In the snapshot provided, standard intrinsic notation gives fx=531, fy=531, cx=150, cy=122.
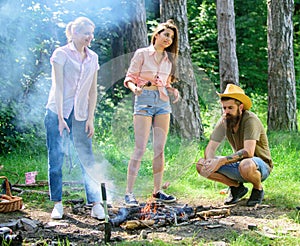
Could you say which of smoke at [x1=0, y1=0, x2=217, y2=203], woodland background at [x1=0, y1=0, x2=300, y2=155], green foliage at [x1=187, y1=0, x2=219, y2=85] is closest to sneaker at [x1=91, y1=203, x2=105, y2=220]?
woodland background at [x1=0, y1=0, x2=300, y2=155]

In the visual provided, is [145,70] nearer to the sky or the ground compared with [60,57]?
nearer to the ground

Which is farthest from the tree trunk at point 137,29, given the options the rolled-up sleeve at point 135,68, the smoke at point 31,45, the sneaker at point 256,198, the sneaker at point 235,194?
the sneaker at point 256,198

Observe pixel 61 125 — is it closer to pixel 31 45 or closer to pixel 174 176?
pixel 174 176

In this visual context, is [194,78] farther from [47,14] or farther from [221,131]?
[47,14]

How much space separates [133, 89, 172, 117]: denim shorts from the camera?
15.0 feet

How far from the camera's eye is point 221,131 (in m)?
4.81

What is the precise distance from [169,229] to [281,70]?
533 centimetres

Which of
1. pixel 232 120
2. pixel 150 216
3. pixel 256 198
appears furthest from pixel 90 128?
pixel 256 198

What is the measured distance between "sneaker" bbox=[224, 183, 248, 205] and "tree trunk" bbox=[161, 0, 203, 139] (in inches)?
36.4

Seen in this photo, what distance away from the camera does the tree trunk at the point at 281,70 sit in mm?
8562

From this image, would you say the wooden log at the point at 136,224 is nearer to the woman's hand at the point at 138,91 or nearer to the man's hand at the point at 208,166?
the man's hand at the point at 208,166

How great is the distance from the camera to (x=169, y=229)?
395 centimetres

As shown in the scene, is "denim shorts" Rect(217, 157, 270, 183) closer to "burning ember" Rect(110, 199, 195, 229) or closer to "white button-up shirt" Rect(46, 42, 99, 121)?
"burning ember" Rect(110, 199, 195, 229)

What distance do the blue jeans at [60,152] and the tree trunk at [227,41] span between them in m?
4.39
